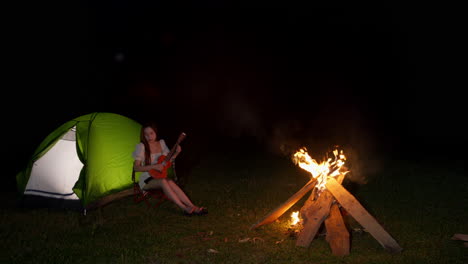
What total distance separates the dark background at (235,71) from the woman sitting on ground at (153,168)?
19423mm

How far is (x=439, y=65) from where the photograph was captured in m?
57.2

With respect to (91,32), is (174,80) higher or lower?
lower

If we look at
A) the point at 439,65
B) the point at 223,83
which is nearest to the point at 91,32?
the point at 223,83

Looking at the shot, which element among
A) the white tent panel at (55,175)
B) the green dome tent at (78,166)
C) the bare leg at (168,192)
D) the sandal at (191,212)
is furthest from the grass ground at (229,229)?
the white tent panel at (55,175)

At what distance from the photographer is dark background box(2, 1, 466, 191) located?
3825 centimetres

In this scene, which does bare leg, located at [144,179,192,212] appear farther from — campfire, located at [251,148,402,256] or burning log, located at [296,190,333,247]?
burning log, located at [296,190,333,247]

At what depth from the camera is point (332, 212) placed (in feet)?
21.7

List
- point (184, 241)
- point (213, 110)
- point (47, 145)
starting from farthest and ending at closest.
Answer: point (213, 110)
point (47, 145)
point (184, 241)

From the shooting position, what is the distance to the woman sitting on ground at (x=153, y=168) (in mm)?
8203

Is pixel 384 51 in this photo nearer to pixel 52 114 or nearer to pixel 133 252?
pixel 52 114

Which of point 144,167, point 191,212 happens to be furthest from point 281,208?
point 144,167

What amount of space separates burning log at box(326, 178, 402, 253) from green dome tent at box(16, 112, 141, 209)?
15.5ft

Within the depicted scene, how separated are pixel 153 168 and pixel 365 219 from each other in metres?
3.99

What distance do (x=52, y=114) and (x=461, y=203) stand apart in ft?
124
